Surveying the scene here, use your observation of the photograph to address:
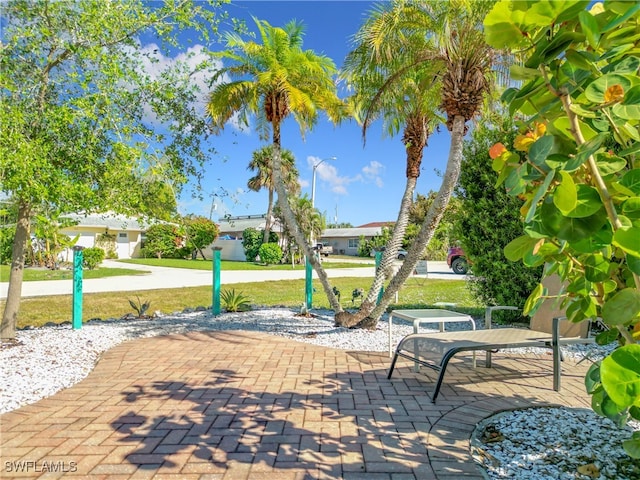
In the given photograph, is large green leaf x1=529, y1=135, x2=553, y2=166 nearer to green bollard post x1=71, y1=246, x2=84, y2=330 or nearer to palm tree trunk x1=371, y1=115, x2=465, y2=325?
palm tree trunk x1=371, y1=115, x2=465, y2=325

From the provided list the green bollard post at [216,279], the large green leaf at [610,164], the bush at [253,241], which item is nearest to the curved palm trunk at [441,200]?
the green bollard post at [216,279]

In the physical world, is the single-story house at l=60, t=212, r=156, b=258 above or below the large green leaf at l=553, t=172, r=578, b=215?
above

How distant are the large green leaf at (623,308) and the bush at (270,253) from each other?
27.7m

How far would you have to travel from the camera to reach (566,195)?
1046 millimetres

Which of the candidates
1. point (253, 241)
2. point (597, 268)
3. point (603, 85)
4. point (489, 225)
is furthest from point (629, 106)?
point (253, 241)

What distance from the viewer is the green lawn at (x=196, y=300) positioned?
917 cm

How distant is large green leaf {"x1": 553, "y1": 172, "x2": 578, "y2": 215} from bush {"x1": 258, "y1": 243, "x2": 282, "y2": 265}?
27.8 metres

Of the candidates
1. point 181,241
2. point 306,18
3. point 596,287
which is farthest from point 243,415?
point 181,241

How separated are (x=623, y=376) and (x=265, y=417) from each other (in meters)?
3.00

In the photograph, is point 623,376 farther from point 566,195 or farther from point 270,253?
point 270,253

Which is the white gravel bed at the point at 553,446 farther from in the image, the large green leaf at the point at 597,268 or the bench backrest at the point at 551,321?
the large green leaf at the point at 597,268

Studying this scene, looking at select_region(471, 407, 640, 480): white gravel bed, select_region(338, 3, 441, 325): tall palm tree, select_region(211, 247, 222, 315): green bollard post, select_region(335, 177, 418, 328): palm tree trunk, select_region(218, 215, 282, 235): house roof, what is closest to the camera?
select_region(471, 407, 640, 480): white gravel bed

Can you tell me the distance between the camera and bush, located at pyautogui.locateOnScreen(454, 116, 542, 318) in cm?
727

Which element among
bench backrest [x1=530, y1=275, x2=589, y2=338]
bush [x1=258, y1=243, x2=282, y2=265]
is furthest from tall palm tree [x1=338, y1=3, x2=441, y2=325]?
bush [x1=258, y1=243, x2=282, y2=265]
